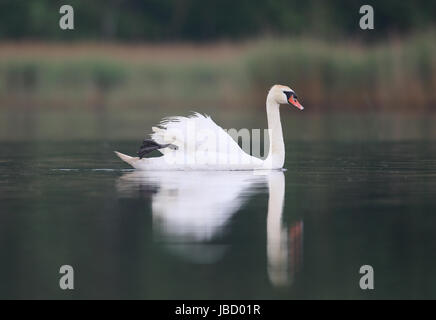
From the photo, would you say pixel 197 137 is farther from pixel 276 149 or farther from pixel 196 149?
pixel 276 149

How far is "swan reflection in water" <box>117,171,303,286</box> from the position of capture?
6496 millimetres

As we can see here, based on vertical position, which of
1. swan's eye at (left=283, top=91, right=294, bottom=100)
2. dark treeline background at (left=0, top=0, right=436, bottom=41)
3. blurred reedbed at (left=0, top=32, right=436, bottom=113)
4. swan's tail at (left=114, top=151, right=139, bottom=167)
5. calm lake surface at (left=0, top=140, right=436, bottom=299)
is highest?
A: dark treeline background at (left=0, top=0, right=436, bottom=41)

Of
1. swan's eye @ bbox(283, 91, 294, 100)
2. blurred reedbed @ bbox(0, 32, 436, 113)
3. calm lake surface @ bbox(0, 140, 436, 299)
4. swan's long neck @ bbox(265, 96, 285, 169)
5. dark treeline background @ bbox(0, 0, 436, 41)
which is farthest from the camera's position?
dark treeline background @ bbox(0, 0, 436, 41)

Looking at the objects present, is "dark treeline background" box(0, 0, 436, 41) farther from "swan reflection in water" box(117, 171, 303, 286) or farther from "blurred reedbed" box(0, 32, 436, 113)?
"swan reflection in water" box(117, 171, 303, 286)

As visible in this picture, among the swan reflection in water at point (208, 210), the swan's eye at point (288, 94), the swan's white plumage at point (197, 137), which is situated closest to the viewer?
the swan reflection in water at point (208, 210)

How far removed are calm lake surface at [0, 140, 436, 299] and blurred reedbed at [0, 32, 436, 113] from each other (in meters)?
13.0

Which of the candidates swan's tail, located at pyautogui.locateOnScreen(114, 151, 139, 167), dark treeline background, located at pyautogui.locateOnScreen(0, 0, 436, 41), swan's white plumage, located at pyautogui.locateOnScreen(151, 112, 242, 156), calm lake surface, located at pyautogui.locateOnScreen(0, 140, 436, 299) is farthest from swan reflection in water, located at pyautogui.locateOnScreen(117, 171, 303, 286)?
dark treeline background, located at pyautogui.locateOnScreen(0, 0, 436, 41)

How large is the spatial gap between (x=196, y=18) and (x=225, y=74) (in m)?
16.8

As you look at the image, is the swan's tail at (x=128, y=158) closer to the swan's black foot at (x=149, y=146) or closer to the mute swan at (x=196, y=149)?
the mute swan at (x=196, y=149)

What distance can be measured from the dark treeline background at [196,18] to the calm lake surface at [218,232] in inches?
1183

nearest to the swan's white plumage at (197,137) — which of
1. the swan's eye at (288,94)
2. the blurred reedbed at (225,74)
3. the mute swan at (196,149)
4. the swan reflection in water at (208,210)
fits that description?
the mute swan at (196,149)

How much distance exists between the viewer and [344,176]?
36.2 ft

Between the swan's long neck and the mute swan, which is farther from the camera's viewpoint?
the swan's long neck

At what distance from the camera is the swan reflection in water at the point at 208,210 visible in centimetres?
650
